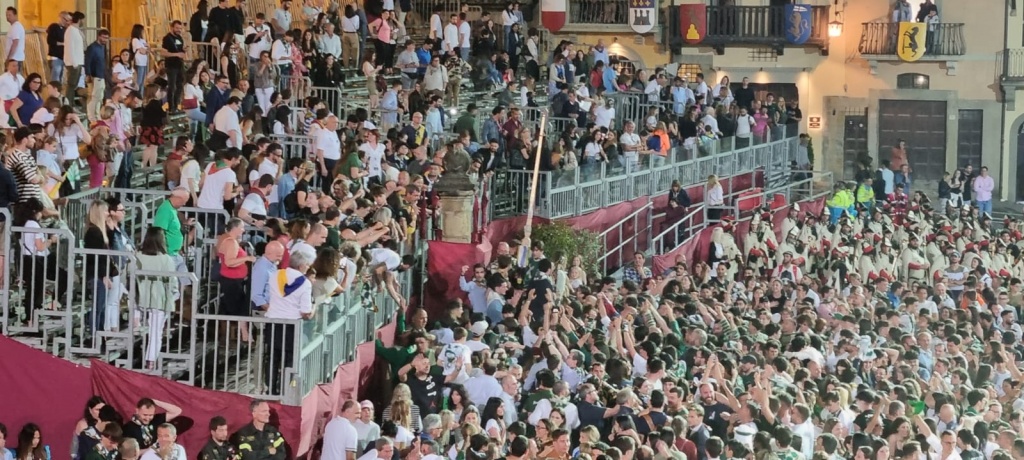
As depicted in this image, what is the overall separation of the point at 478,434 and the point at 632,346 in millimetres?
4708

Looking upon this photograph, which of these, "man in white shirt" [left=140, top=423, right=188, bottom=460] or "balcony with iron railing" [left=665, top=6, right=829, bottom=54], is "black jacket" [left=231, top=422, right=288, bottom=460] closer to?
"man in white shirt" [left=140, top=423, right=188, bottom=460]

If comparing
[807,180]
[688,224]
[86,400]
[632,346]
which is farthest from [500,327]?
[807,180]

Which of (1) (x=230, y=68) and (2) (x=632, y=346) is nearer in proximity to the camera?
(2) (x=632, y=346)

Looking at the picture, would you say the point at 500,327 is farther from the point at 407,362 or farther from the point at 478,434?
the point at 478,434

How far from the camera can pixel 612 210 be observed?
30.8 meters

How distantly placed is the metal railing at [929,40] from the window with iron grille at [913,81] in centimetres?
77

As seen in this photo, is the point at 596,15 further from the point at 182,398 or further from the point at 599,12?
the point at 182,398

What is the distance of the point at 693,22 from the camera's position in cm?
4444

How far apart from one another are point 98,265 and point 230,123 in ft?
18.9

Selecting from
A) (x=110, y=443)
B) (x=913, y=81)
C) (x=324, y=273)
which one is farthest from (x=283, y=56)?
(x=913, y=81)

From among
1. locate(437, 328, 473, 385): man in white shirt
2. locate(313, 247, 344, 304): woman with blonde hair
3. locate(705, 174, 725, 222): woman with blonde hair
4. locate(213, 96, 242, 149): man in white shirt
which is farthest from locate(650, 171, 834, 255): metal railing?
locate(313, 247, 344, 304): woman with blonde hair

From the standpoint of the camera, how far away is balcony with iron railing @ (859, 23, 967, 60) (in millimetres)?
45312

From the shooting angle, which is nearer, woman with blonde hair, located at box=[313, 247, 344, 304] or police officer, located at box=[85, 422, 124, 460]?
police officer, located at box=[85, 422, 124, 460]

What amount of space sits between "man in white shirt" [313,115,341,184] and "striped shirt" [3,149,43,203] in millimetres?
6549
